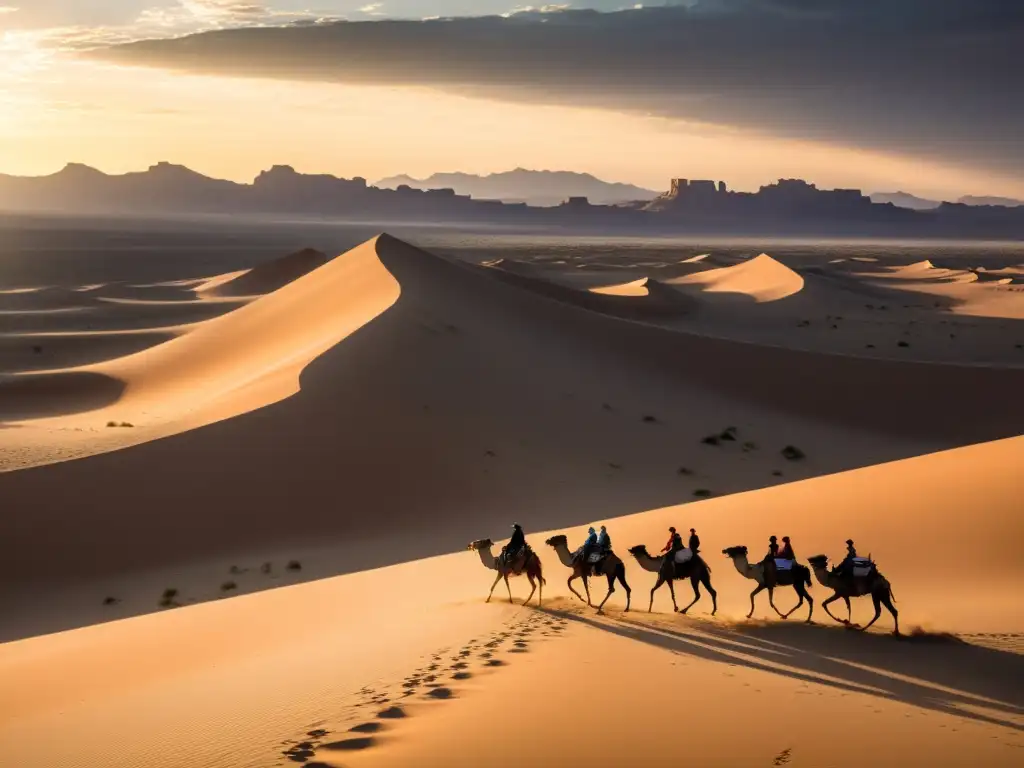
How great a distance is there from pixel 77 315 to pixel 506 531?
1857 inches

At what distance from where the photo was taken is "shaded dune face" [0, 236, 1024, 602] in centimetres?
1809

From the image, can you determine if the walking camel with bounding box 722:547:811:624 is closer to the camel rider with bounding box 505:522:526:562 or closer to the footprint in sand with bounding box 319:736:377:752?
the camel rider with bounding box 505:522:526:562

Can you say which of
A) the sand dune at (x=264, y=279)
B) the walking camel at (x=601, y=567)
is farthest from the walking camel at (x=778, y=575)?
the sand dune at (x=264, y=279)

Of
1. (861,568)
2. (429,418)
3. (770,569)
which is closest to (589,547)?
(770,569)

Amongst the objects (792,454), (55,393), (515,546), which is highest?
(515,546)

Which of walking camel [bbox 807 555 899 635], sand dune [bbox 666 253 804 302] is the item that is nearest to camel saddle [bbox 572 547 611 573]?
walking camel [bbox 807 555 899 635]

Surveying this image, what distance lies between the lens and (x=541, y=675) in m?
8.18

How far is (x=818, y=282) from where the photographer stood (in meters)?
81.6

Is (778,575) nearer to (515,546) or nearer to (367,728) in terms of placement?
(515,546)

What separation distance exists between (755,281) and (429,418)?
2645 inches

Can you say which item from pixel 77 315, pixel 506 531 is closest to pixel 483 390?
pixel 506 531

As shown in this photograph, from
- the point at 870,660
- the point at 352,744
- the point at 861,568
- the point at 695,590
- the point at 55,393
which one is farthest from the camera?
the point at 55,393

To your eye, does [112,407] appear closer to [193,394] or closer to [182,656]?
[193,394]

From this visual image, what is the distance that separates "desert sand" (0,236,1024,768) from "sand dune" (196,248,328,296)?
3359 cm
